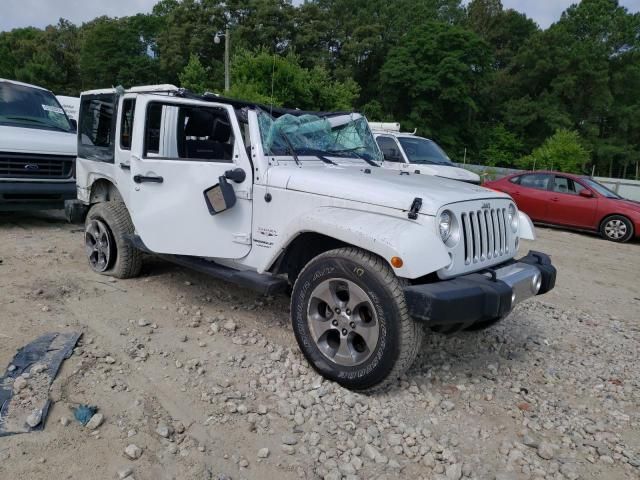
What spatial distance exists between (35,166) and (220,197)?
4833 mm

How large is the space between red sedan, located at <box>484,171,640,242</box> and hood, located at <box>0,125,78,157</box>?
32.6 feet

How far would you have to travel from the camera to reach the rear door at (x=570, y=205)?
36.9 ft

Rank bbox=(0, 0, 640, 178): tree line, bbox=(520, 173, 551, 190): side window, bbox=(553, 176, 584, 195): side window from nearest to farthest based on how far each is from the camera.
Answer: bbox=(553, 176, 584, 195): side window
bbox=(520, 173, 551, 190): side window
bbox=(0, 0, 640, 178): tree line

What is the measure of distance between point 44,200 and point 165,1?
5846 cm

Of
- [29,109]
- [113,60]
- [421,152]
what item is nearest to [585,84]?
[421,152]

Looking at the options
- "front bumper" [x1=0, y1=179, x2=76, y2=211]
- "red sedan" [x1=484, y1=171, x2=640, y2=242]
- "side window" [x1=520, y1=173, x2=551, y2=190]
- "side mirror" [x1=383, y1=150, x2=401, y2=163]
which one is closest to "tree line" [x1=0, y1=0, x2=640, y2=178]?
"side window" [x1=520, y1=173, x2=551, y2=190]

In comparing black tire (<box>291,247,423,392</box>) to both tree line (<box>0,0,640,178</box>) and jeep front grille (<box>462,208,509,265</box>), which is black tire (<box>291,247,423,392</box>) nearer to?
jeep front grille (<box>462,208,509,265</box>)

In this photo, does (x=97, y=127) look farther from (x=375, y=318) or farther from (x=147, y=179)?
(x=375, y=318)

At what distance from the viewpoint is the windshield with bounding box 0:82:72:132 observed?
7648mm

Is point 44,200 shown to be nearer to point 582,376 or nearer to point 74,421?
point 74,421

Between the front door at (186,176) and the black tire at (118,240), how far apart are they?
368 millimetres

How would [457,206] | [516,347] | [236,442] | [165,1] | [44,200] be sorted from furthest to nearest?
[165,1]
[44,200]
[516,347]
[457,206]
[236,442]

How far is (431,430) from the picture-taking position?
2.96 m

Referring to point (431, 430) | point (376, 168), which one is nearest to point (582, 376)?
point (431, 430)
